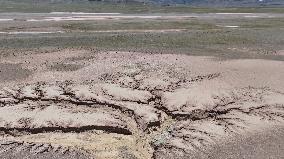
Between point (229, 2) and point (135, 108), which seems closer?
point (135, 108)

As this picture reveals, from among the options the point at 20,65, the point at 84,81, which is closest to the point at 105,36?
the point at 20,65

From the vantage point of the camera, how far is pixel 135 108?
37.4 ft

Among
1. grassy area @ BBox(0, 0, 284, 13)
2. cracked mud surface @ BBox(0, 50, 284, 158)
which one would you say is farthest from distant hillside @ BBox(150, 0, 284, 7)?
cracked mud surface @ BBox(0, 50, 284, 158)

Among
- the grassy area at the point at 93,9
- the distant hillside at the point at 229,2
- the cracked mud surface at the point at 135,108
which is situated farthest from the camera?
the distant hillside at the point at 229,2

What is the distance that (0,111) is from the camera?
11.1 m

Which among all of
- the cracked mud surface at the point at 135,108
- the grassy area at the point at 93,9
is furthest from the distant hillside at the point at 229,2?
the cracked mud surface at the point at 135,108

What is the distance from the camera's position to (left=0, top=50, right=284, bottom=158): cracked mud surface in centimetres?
957

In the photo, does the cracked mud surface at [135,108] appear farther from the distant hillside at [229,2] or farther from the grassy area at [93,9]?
the distant hillside at [229,2]

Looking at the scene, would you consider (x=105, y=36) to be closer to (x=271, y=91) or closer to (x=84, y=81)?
(x=84, y=81)

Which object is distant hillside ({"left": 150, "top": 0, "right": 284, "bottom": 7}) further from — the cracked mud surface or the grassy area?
the cracked mud surface

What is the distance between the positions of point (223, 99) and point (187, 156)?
3644 mm

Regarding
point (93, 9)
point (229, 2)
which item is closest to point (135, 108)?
point (93, 9)

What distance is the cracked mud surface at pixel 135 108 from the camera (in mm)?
9570

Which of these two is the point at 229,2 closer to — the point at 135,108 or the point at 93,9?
the point at 93,9
